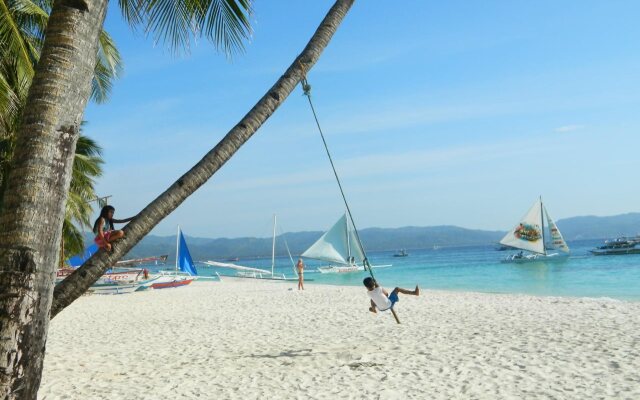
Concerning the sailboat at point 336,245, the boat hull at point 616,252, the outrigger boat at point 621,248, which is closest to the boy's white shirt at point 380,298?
the sailboat at point 336,245

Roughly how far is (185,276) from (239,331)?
21.4 meters

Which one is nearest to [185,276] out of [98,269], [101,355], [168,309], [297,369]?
[168,309]

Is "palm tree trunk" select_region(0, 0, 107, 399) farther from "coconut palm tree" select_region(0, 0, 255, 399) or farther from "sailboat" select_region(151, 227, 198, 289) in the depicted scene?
"sailboat" select_region(151, 227, 198, 289)

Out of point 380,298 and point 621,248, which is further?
point 621,248

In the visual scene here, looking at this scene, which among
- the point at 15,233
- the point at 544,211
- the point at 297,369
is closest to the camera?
the point at 15,233

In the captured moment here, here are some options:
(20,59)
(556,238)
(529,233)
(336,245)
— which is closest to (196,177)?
(20,59)

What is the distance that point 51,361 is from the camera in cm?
1021

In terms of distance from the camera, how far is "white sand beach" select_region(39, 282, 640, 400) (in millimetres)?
7684

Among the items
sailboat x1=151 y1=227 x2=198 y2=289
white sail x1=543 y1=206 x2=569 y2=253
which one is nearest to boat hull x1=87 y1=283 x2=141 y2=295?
sailboat x1=151 y1=227 x2=198 y2=289

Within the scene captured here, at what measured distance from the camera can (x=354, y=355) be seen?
384 inches

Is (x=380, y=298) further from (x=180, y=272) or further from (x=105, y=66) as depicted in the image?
(x=180, y=272)

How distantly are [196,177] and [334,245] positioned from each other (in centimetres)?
4277

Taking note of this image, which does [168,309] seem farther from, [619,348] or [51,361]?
[619,348]

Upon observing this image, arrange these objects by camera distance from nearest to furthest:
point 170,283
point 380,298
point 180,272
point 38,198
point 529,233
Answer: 1. point 38,198
2. point 380,298
3. point 170,283
4. point 180,272
5. point 529,233
